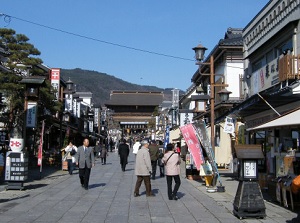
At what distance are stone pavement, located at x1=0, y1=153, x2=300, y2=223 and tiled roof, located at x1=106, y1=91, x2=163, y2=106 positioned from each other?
A: 7628 cm

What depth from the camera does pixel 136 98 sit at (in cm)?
9356

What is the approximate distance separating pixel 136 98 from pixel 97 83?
3022 inches

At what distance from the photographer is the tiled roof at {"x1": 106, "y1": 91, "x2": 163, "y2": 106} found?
91.1 meters

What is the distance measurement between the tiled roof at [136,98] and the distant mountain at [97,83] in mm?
46947

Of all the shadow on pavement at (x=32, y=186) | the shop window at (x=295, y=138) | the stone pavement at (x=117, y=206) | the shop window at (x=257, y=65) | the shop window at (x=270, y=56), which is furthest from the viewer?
the shop window at (x=257, y=65)

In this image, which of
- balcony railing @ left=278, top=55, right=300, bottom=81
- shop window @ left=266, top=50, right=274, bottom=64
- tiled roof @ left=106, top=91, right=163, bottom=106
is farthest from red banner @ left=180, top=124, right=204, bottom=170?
tiled roof @ left=106, top=91, right=163, bottom=106

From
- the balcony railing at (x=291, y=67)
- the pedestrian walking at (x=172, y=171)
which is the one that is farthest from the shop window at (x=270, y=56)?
the pedestrian walking at (x=172, y=171)

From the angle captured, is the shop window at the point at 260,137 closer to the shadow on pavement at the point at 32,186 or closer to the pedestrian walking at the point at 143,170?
the pedestrian walking at the point at 143,170

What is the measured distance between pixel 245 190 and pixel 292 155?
3.60 metres

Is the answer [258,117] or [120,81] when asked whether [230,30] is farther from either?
[120,81]

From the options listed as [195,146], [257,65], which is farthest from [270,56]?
[195,146]

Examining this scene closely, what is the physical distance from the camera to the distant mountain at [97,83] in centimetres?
15185

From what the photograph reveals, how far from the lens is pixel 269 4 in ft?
62.7

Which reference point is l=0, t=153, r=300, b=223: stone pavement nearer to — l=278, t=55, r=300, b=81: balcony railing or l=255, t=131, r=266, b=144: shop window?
l=278, t=55, r=300, b=81: balcony railing
